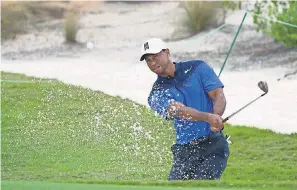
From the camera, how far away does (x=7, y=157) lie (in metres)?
11.6

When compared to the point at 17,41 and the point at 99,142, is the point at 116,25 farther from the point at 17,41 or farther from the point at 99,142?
the point at 99,142

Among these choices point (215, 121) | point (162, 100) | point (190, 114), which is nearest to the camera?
point (215, 121)

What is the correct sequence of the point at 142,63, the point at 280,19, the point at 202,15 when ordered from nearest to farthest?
the point at 280,19 < the point at 142,63 < the point at 202,15

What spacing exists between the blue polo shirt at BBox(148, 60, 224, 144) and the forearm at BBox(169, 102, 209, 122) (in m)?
0.11

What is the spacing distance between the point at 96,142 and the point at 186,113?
480 cm

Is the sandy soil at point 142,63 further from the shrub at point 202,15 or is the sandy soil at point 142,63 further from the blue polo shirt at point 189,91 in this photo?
the blue polo shirt at point 189,91

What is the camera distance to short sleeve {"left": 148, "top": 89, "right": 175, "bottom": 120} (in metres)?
7.55

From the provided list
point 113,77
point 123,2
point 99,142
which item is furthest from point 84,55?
point 99,142

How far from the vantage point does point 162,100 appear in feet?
24.9

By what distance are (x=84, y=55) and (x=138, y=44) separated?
1.27 metres

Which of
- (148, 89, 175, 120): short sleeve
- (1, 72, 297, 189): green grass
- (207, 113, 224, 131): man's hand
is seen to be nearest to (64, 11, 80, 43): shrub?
(1, 72, 297, 189): green grass

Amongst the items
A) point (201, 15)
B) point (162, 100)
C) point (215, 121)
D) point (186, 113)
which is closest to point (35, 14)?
point (201, 15)

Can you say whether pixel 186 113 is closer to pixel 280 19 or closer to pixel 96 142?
pixel 96 142

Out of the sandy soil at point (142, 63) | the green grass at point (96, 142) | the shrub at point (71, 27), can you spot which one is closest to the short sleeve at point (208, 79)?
the green grass at point (96, 142)
